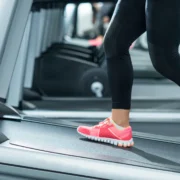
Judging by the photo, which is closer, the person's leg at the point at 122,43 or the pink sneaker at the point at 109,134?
the person's leg at the point at 122,43

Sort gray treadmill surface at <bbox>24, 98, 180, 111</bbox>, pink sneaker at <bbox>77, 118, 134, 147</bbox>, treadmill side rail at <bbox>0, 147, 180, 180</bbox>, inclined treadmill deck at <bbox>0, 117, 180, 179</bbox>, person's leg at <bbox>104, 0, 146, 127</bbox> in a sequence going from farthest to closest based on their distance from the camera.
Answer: gray treadmill surface at <bbox>24, 98, 180, 111</bbox> < pink sneaker at <bbox>77, 118, 134, 147</bbox> < person's leg at <bbox>104, 0, 146, 127</bbox> < inclined treadmill deck at <bbox>0, 117, 180, 179</bbox> < treadmill side rail at <bbox>0, 147, 180, 180</bbox>

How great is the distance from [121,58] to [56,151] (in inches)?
17.0

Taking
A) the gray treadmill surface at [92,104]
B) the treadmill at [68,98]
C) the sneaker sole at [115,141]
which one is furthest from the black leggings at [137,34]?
the gray treadmill surface at [92,104]

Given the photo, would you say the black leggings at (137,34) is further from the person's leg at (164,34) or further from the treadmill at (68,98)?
the treadmill at (68,98)

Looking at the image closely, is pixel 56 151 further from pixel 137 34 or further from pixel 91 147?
pixel 137 34

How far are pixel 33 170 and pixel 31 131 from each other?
1.24 feet

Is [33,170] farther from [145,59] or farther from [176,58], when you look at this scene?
[145,59]

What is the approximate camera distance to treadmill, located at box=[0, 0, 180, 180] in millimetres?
1660

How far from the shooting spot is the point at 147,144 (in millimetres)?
2113

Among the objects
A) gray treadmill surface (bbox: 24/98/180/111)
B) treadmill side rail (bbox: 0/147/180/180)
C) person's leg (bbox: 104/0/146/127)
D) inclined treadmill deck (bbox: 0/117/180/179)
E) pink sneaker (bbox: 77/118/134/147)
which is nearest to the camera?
treadmill side rail (bbox: 0/147/180/180)

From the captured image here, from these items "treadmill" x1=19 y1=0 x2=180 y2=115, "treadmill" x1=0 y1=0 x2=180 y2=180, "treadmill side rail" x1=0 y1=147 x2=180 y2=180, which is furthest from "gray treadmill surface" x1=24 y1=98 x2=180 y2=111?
"treadmill side rail" x1=0 y1=147 x2=180 y2=180

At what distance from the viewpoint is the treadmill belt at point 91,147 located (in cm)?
179

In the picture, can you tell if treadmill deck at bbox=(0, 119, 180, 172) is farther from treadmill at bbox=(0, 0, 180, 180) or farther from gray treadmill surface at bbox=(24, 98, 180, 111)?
gray treadmill surface at bbox=(24, 98, 180, 111)

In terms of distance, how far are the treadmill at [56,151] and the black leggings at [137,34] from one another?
22cm
